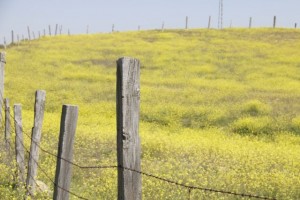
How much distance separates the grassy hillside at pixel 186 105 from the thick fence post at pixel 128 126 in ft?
16.4

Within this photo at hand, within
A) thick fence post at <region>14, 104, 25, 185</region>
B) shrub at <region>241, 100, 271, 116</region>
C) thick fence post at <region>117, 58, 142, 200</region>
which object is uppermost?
thick fence post at <region>117, 58, 142, 200</region>

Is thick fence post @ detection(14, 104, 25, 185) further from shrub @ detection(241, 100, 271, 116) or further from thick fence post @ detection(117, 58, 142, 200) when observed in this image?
shrub @ detection(241, 100, 271, 116)

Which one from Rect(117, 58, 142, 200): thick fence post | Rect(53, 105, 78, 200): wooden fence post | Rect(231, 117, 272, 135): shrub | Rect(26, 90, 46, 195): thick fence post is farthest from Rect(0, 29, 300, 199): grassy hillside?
Rect(117, 58, 142, 200): thick fence post

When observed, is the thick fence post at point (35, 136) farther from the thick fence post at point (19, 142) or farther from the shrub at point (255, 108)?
the shrub at point (255, 108)

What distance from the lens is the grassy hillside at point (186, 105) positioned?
10945mm

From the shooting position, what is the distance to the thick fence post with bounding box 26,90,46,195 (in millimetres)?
8031

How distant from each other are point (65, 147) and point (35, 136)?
→ 2.73m

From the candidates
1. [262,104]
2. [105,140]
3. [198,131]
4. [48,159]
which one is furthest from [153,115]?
[48,159]

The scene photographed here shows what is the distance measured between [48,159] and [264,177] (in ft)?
16.1

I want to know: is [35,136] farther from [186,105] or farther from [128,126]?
[186,105]

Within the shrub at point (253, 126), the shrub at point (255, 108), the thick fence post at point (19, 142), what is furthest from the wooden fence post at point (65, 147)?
the shrub at point (255, 108)

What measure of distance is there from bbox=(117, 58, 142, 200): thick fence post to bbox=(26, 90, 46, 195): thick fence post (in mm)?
4287

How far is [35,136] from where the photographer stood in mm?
8227

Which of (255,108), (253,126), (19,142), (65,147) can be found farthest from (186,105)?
(65,147)
